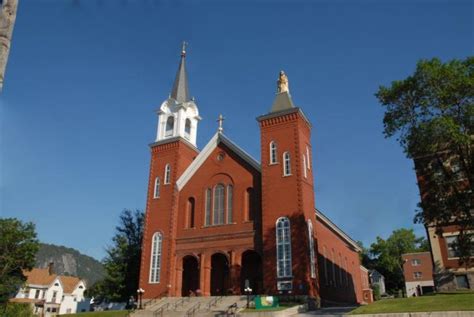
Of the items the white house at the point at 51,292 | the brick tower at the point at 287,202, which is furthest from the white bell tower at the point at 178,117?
the white house at the point at 51,292

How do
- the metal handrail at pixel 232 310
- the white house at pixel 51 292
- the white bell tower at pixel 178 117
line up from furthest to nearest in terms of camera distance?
the white house at pixel 51 292 < the white bell tower at pixel 178 117 < the metal handrail at pixel 232 310

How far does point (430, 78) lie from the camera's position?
895 inches

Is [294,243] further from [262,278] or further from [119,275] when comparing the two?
[119,275]

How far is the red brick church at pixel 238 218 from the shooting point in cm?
3034

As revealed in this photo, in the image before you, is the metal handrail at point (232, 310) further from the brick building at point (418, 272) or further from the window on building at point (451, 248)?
the brick building at point (418, 272)

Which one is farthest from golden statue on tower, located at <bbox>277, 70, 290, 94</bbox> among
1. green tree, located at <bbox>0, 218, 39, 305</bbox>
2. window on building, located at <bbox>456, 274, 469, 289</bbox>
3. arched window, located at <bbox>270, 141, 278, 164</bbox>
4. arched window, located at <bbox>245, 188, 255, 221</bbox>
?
green tree, located at <bbox>0, 218, 39, 305</bbox>

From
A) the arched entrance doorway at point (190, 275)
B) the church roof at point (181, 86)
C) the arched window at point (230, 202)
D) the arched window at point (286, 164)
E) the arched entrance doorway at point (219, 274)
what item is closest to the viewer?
the arched window at point (286, 164)

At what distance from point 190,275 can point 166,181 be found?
28.4 ft

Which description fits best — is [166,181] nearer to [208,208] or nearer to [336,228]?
[208,208]

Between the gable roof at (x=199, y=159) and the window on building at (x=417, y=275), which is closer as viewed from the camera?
the gable roof at (x=199, y=159)

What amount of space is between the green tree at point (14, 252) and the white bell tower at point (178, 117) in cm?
2015

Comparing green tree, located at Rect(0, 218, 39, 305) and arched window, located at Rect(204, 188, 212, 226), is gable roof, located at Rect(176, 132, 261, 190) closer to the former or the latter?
arched window, located at Rect(204, 188, 212, 226)

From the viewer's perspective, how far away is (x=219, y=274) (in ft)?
113

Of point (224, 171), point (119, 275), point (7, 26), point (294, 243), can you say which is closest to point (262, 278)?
point (294, 243)
